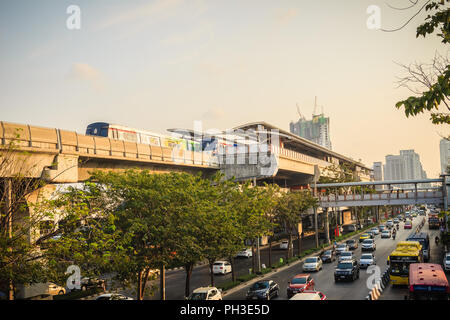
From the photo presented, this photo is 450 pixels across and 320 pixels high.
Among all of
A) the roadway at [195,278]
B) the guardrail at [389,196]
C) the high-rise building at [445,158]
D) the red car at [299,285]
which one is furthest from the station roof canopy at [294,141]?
the red car at [299,285]

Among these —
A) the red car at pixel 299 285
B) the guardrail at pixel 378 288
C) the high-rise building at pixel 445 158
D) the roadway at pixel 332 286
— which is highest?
the high-rise building at pixel 445 158

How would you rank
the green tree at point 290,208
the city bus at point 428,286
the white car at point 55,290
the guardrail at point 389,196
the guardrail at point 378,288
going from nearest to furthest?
the city bus at point 428,286
the guardrail at point 378,288
the white car at point 55,290
the green tree at point 290,208
the guardrail at point 389,196

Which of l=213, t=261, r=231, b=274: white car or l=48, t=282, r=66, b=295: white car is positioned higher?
l=48, t=282, r=66, b=295: white car

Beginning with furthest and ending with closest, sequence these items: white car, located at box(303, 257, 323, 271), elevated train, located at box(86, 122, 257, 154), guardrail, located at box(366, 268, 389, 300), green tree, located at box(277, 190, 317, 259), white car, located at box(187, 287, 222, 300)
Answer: green tree, located at box(277, 190, 317, 259) < white car, located at box(303, 257, 323, 271) < elevated train, located at box(86, 122, 257, 154) < guardrail, located at box(366, 268, 389, 300) < white car, located at box(187, 287, 222, 300)

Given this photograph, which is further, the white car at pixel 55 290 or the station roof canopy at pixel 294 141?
the station roof canopy at pixel 294 141

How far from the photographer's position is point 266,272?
38.5 meters

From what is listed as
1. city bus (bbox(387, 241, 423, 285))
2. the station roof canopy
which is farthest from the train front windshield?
the station roof canopy

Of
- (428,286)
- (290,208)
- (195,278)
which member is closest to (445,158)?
(290,208)

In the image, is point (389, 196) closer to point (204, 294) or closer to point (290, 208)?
point (290, 208)

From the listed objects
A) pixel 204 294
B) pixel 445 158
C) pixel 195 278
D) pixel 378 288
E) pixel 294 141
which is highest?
pixel 294 141

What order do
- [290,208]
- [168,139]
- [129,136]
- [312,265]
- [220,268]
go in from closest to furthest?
1. [312,265]
2. [129,136]
3. [220,268]
4. [168,139]
5. [290,208]

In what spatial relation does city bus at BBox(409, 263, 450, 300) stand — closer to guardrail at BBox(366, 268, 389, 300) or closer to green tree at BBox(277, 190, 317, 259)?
guardrail at BBox(366, 268, 389, 300)

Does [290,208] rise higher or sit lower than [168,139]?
lower

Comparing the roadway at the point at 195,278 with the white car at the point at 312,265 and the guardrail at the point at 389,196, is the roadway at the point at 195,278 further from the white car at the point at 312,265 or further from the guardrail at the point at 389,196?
the guardrail at the point at 389,196
